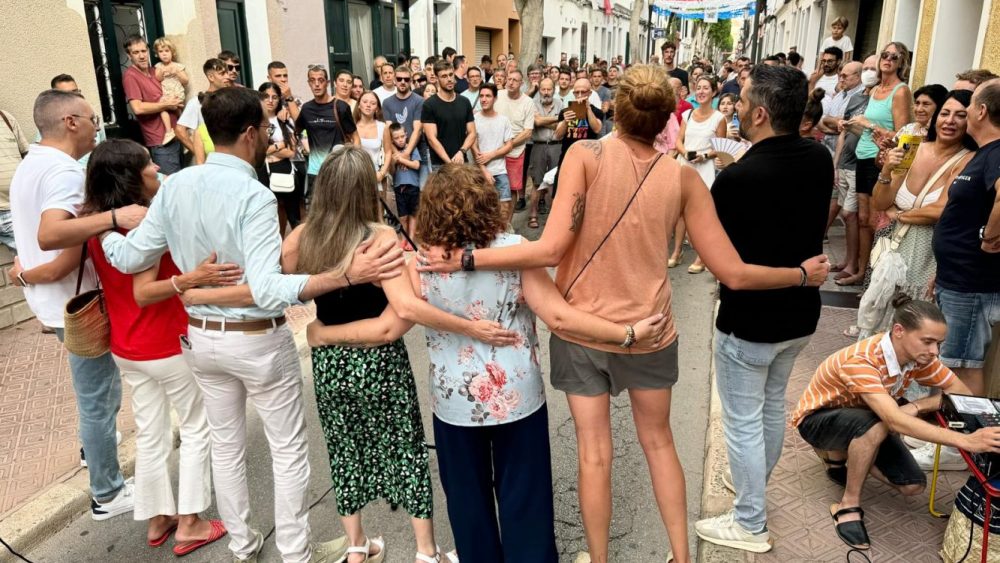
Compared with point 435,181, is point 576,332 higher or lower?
lower

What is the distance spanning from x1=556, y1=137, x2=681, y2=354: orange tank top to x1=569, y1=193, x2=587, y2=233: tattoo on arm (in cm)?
2

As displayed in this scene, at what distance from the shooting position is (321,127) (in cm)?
794

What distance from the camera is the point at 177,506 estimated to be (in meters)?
3.46

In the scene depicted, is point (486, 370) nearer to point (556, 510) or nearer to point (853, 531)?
point (556, 510)

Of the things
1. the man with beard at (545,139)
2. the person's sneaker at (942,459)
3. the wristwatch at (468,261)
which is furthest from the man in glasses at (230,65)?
the person's sneaker at (942,459)

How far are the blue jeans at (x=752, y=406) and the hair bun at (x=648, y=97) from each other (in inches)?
42.3

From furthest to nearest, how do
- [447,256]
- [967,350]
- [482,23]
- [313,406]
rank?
[482,23], [313,406], [967,350], [447,256]

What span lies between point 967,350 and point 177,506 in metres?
3.98

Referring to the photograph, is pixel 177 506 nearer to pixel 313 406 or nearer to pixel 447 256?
pixel 313 406

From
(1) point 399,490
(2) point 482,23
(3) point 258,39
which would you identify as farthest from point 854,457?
(2) point 482,23

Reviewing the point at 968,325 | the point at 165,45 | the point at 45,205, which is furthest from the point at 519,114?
the point at 45,205

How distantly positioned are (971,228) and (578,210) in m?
2.20

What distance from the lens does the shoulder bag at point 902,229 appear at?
12.8ft

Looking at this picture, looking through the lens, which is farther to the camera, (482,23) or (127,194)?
(482,23)
